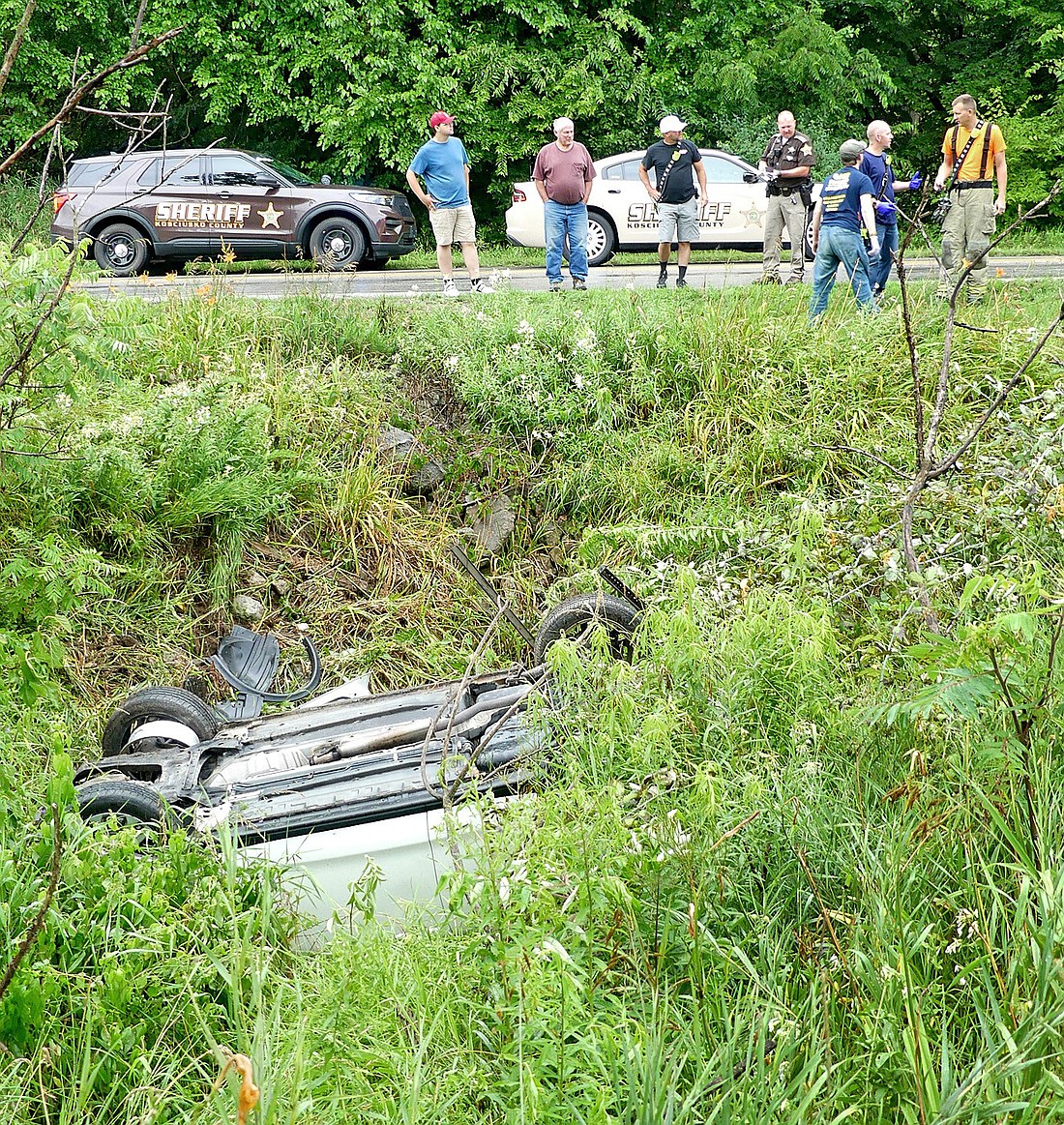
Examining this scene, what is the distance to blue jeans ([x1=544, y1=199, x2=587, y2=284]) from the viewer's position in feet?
33.5

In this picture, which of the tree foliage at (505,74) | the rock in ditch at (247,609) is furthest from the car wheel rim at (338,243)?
the rock in ditch at (247,609)

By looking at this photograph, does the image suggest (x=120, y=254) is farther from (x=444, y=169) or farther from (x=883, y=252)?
(x=883, y=252)

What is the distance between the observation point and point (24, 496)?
20.6 feet

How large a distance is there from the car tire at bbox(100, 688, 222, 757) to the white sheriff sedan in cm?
998

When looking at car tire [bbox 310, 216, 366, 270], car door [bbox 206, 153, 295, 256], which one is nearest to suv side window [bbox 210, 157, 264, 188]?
car door [bbox 206, 153, 295, 256]

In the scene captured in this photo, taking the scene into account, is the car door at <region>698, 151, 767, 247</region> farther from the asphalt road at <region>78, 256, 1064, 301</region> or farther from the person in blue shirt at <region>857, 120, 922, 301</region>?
the person in blue shirt at <region>857, 120, 922, 301</region>

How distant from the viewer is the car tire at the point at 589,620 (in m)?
5.50

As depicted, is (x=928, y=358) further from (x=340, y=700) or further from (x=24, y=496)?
(x=24, y=496)

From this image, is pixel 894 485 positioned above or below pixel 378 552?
above

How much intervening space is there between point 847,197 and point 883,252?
3.66 feet

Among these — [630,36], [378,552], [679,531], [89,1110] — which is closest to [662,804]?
[89,1110]

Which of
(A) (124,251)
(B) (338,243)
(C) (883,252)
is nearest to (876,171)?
(C) (883,252)

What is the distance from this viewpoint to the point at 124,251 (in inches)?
499

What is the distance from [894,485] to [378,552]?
3367mm
